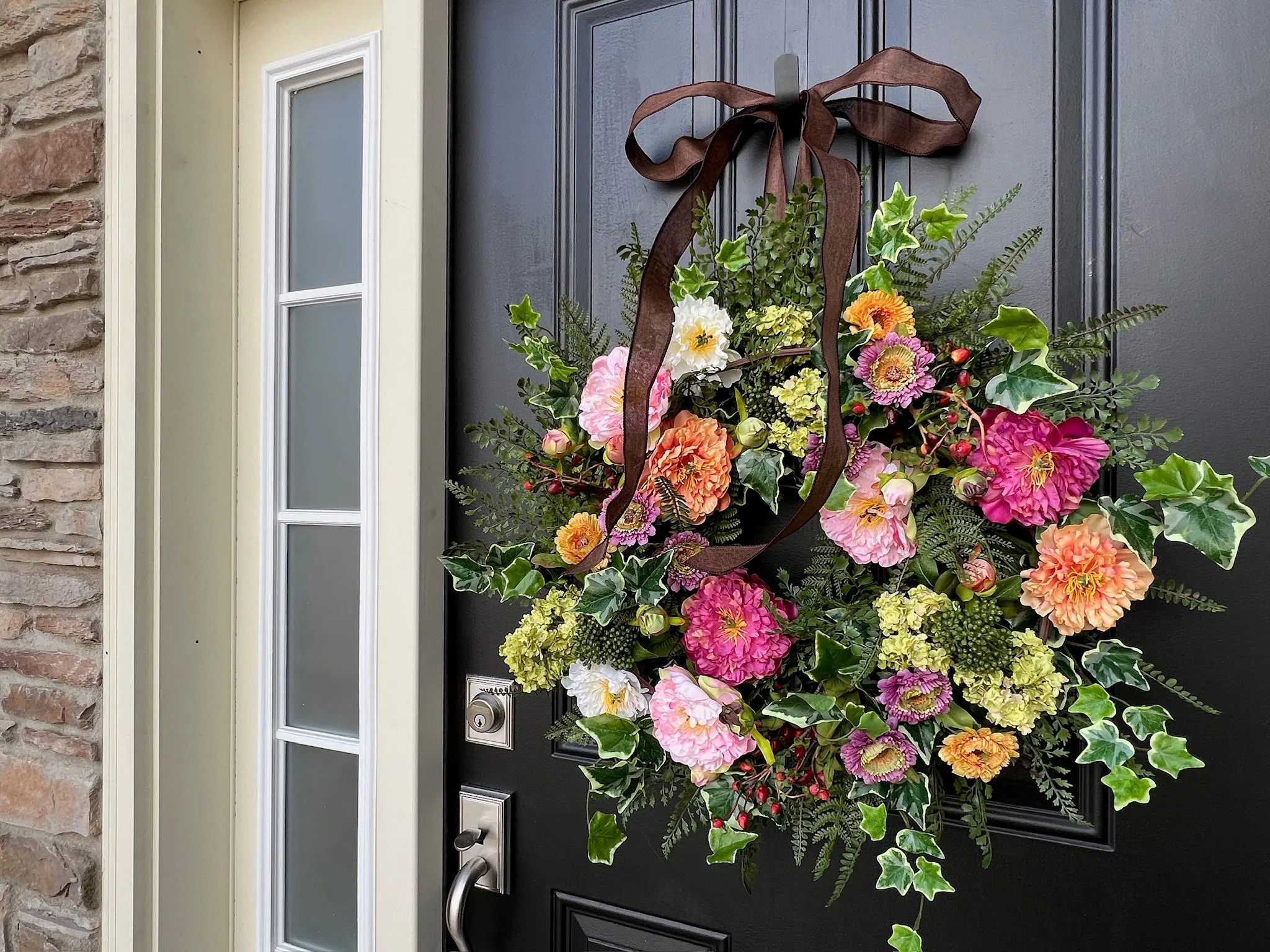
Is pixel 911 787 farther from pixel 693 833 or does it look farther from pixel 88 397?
pixel 88 397

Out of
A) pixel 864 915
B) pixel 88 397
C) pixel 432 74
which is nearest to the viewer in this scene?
pixel 864 915

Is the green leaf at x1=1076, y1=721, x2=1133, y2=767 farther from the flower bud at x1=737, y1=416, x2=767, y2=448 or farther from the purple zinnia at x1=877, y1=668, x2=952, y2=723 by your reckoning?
the flower bud at x1=737, y1=416, x2=767, y2=448

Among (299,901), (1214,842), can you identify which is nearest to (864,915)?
(1214,842)

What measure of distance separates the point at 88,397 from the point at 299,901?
81cm

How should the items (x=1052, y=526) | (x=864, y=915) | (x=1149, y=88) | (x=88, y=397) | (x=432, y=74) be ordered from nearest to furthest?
1. (x=1052, y=526)
2. (x=1149, y=88)
3. (x=864, y=915)
4. (x=432, y=74)
5. (x=88, y=397)

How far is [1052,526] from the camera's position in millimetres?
624

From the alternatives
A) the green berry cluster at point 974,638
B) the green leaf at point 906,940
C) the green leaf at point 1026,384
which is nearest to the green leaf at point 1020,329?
the green leaf at point 1026,384

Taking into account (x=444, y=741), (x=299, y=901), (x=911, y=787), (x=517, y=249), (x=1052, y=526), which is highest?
(x=517, y=249)

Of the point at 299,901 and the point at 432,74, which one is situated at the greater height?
the point at 432,74

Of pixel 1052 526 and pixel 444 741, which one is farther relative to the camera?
pixel 444 741

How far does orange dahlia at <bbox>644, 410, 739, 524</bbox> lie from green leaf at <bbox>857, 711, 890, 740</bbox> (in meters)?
0.22

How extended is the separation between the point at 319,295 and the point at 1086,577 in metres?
1.03

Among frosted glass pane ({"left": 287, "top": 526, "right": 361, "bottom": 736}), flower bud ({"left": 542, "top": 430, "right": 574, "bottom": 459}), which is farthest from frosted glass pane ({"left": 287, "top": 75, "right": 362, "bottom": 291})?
flower bud ({"left": 542, "top": 430, "right": 574, "bottom": 459})

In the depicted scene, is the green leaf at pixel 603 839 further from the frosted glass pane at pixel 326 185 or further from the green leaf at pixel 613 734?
the frosted glass pane at pixel 326 185
